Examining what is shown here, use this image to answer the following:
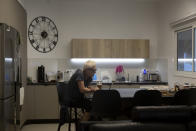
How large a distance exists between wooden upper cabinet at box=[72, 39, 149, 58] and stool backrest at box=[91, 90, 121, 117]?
8.63ft

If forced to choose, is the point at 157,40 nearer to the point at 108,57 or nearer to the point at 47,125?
the point at 108,57

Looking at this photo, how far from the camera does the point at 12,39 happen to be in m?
3.36

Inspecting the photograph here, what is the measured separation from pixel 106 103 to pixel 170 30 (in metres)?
3.19

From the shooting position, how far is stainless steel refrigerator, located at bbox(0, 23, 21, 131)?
118 inches

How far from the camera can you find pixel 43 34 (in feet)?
19.8

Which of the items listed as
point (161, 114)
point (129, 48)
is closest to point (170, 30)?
point (129, 48)

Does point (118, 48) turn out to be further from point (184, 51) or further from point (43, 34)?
point (43, 34)

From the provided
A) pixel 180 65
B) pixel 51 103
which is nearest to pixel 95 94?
pixel 51 103

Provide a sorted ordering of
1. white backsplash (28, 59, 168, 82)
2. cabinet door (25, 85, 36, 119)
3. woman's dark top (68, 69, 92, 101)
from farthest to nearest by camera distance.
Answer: white backsplash (28, 59, 168, 82) → cabinet door (25, 85, 36, 119) → woman's dark top (68, 69, 92, 101)

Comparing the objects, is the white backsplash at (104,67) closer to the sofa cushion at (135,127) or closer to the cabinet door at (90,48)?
the cabinet door at (90,48)

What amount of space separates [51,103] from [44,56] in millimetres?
1250

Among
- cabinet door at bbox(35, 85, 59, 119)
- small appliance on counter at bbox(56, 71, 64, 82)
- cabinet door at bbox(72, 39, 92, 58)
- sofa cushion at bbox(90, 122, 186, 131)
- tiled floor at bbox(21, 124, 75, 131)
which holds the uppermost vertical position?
cabinet door at bbox(72, 39, 92, 58)

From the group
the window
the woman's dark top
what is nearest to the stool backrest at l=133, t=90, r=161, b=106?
the woman's dark top

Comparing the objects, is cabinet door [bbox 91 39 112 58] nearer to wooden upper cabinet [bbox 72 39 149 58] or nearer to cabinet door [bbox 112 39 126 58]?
wooden upper cabinet [bbox 72 39 149 58]
